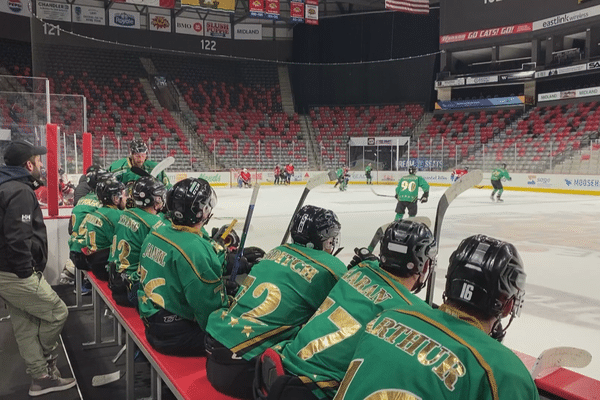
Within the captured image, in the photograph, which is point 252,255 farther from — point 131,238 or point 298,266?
point 298,266

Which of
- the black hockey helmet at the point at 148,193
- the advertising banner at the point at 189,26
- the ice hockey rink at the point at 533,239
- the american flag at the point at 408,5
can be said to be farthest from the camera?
the advertising banner at the point at 189,26

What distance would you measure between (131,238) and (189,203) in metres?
1.10

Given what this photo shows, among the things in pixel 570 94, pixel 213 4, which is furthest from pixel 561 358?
pixel 570 94

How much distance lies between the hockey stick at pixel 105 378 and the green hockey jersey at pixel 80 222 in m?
1.19

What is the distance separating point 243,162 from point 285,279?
23357mm

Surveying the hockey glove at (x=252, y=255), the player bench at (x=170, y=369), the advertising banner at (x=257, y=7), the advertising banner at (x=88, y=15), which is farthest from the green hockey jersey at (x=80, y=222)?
the advertising banner at (x=88, y=15)

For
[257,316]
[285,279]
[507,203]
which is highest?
[285,279]

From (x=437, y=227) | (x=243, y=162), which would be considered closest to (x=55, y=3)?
(x=243, y=162)

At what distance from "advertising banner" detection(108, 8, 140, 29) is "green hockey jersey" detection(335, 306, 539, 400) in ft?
95.8

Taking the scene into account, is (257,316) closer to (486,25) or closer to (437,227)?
(437,227)

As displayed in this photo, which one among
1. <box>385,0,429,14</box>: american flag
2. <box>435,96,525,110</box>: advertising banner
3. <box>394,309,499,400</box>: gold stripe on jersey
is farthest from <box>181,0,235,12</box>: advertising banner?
<box>394,309,499,400</box>: gold stripe on jersey

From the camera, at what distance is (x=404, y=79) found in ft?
→ 97.4

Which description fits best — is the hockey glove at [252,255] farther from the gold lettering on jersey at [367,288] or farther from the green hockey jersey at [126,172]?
the green hockey jersey at [126,172]

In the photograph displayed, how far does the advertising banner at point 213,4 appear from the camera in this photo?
17109 mm
